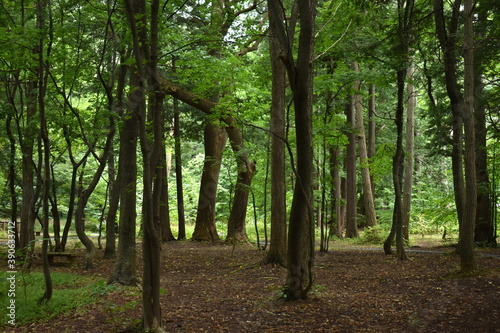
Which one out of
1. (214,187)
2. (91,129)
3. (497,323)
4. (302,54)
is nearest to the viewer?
(497,323)

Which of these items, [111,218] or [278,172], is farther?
[111,218]

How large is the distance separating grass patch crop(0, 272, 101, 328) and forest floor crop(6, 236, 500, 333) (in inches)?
8.7

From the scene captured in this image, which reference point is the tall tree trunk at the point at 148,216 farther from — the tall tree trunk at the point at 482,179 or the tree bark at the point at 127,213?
the tall tree trunk at the point at 482,179

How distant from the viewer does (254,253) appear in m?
13.0

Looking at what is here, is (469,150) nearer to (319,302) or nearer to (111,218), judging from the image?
(319,302)


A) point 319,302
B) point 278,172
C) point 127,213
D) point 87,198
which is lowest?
point 319,302

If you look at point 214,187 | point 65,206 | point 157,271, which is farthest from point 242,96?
point 65,206

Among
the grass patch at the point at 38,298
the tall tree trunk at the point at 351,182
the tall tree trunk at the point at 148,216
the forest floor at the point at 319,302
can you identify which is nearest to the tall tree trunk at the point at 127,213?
the forest floor at the point at 319,302

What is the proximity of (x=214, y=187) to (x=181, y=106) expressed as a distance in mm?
3665

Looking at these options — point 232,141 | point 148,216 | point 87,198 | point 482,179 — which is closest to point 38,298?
point 148,216

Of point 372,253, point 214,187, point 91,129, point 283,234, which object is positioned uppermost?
point 91,129

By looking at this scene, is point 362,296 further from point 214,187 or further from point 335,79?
point 214,187

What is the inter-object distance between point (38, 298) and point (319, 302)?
4.30m

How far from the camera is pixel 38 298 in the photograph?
21.7 feet
